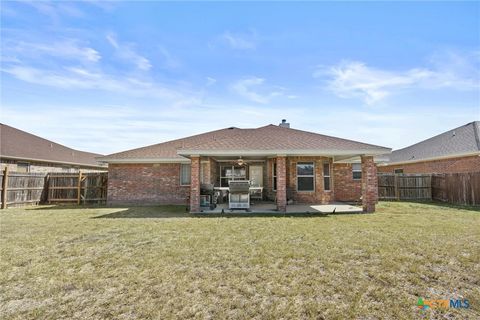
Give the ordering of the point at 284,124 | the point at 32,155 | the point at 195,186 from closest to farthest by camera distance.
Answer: the point at 195,186 < the point at 32,155 < the point at 284,124

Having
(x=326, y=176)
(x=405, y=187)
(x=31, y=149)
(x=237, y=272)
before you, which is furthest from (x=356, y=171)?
(x=31, y=149)

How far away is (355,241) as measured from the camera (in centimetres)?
613

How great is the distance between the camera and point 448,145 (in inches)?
723

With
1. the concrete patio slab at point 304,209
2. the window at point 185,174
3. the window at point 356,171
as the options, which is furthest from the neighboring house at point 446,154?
the window at point 185,174

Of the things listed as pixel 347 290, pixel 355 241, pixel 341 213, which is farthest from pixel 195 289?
pixel 341 213

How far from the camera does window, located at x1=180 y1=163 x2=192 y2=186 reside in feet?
47.2

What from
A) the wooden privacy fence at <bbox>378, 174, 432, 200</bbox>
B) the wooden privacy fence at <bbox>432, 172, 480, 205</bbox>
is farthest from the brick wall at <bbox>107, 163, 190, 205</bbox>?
the wooden privacy fence at <bbox>432, 172, 480, 205</bbox>

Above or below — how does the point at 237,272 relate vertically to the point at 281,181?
below

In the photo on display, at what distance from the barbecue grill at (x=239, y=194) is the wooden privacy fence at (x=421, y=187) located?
1098 centimetres

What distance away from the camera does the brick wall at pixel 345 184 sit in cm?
1567

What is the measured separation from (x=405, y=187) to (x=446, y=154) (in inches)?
146

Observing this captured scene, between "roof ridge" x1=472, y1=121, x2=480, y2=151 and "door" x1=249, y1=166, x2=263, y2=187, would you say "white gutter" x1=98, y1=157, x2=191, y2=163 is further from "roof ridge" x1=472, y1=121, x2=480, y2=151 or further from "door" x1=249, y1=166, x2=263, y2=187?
"roof ridge" x1=472, y1=121, x2=480, y2=151

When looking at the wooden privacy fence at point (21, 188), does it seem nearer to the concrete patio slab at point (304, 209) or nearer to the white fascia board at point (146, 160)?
the white fascia board at point (146, 160)

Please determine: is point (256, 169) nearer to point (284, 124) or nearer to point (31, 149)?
point (284, 124)
